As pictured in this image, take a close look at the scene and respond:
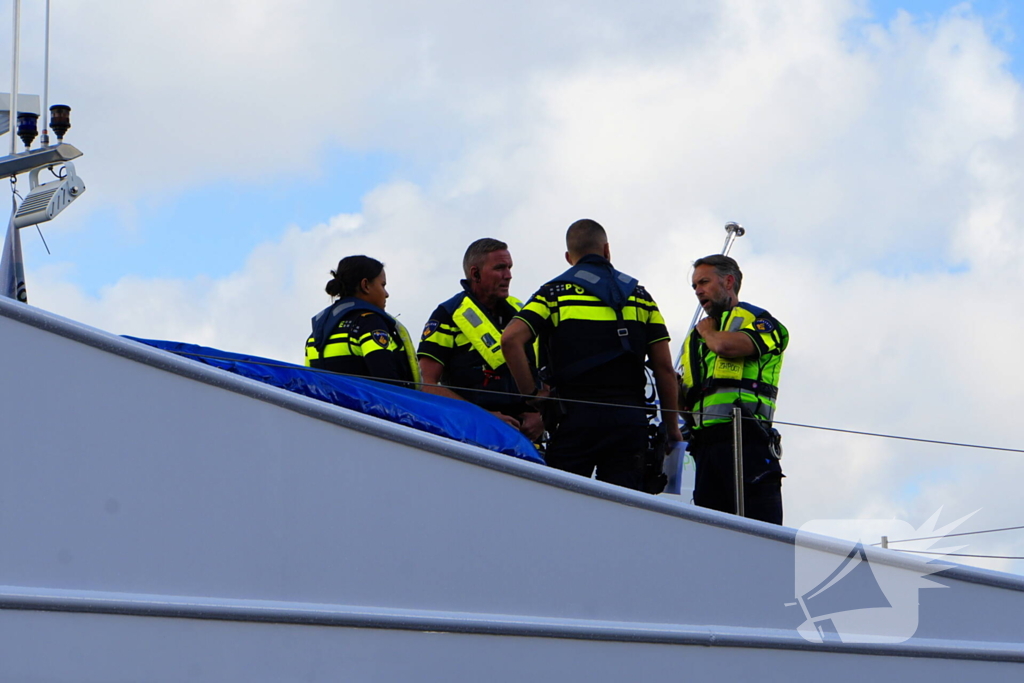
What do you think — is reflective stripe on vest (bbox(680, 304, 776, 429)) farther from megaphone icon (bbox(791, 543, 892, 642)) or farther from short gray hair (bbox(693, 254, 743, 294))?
megaphone icon (bbox(791, 543, 892, 642))

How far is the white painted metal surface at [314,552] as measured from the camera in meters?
2.70

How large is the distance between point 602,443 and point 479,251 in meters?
0.96

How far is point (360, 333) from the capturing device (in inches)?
150

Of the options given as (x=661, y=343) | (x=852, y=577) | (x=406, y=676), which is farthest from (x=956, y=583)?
(x=406, y=676)

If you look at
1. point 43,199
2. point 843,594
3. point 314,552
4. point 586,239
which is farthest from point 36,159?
point 843,594

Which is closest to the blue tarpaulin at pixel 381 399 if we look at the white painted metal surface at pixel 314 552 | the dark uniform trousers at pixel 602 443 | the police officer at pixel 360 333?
the white painted metal surface at pixel 314 552

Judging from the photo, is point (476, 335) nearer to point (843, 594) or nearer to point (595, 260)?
point (595, 260)

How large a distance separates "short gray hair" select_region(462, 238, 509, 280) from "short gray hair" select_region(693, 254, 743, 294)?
0.73 metres

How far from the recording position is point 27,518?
2.68m

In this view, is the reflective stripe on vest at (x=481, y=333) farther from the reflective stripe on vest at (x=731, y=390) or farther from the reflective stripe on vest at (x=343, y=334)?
the reflective stripe on vest at (x=731, y=390)

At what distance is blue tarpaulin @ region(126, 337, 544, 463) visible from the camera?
10.1 ft

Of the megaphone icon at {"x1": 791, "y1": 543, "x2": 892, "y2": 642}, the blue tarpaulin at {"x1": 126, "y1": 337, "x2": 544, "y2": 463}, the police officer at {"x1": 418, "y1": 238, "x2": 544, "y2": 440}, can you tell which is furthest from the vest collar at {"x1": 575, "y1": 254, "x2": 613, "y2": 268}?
the megaphone icon at {"x1": 791, "y1": 543, "x2": 892, "y2": 642}

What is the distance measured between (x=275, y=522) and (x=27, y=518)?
57 centimetres

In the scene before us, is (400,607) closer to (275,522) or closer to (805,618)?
(275,522)
